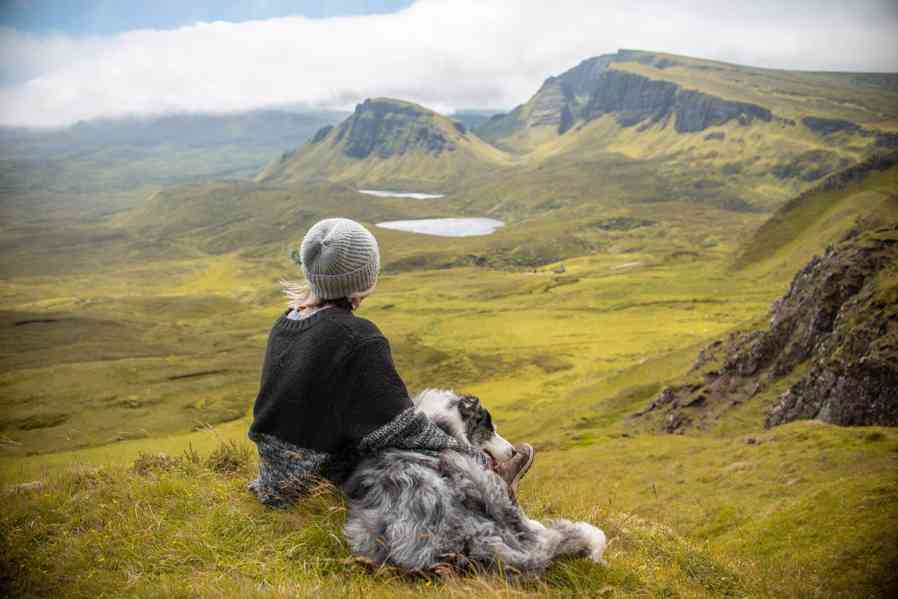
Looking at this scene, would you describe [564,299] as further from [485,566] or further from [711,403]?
[485,566]

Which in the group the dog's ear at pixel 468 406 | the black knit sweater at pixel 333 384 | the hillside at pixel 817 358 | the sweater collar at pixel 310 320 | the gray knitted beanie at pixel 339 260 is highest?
the gray knitted beanie at pixel 339 260

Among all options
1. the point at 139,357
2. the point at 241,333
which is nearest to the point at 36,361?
the point at 139,357

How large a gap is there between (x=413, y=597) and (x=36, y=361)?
138 meters

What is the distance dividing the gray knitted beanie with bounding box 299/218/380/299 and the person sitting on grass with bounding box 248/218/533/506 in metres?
0.01

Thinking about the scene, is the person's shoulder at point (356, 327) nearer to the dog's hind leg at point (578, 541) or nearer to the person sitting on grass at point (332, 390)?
the person sitting on grass at point (332, 390)

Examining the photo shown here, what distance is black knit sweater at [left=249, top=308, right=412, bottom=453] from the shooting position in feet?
23.6

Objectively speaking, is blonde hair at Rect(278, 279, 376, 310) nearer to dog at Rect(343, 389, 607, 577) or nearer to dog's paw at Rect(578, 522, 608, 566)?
dog at Rect(343, 389, 607, 577)

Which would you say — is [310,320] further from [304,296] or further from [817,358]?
[817,358]

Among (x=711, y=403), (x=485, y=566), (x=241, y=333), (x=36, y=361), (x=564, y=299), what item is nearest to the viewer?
(x=485, y=566)

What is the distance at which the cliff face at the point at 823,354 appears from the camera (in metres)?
28.5

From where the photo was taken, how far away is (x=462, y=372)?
340 feet

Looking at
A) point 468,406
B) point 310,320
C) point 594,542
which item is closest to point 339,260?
point 310,320

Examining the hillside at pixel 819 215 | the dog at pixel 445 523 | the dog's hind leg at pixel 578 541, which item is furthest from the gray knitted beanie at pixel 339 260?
the hillside at pixel 819 215

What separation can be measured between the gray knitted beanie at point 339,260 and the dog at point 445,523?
2144mm
